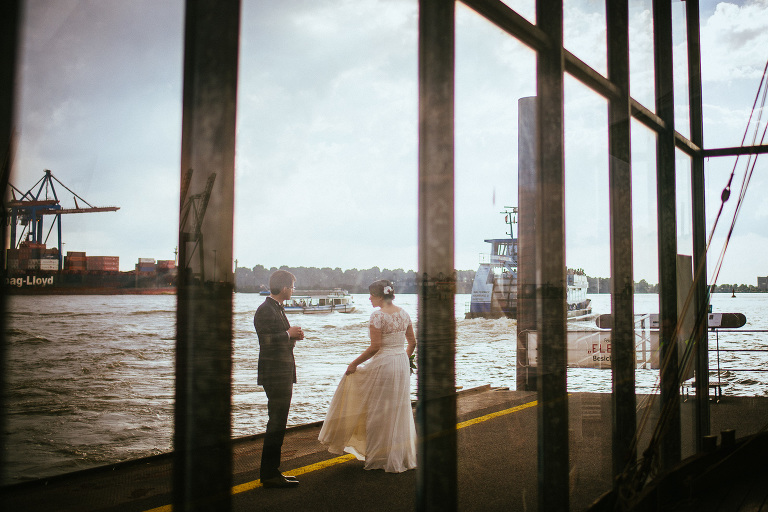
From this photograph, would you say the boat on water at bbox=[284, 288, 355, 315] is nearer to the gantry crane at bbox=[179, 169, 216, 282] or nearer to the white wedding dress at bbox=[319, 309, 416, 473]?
the white wedding dress at bbox=[319, 309, 416, 473]

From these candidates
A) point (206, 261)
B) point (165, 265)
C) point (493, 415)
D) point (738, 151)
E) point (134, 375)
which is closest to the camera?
point (206, 261)

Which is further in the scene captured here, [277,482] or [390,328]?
[390,328]

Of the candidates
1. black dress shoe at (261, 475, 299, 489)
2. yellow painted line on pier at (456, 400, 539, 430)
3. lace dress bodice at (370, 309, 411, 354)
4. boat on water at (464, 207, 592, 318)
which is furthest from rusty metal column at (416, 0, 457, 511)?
boat on water at (464, 207, 592, 318)

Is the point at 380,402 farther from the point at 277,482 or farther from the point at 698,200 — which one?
the point at 698,200

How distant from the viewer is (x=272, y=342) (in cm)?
320

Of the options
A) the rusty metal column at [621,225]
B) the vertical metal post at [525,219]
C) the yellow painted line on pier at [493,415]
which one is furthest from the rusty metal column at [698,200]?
the vertical metal post at [525,219]

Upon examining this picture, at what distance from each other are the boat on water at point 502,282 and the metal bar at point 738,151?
79.8 feet

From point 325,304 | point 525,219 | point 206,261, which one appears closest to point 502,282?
point 325,304

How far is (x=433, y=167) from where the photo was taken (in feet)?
5.98

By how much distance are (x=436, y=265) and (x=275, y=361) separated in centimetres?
171

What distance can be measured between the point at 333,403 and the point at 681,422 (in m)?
2.51

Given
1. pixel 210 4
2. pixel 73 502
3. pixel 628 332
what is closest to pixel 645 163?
pixel 628 332

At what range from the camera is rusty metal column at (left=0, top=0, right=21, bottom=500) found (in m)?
1.04

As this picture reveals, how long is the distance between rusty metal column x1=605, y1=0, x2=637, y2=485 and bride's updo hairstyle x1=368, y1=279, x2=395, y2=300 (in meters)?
1.46
